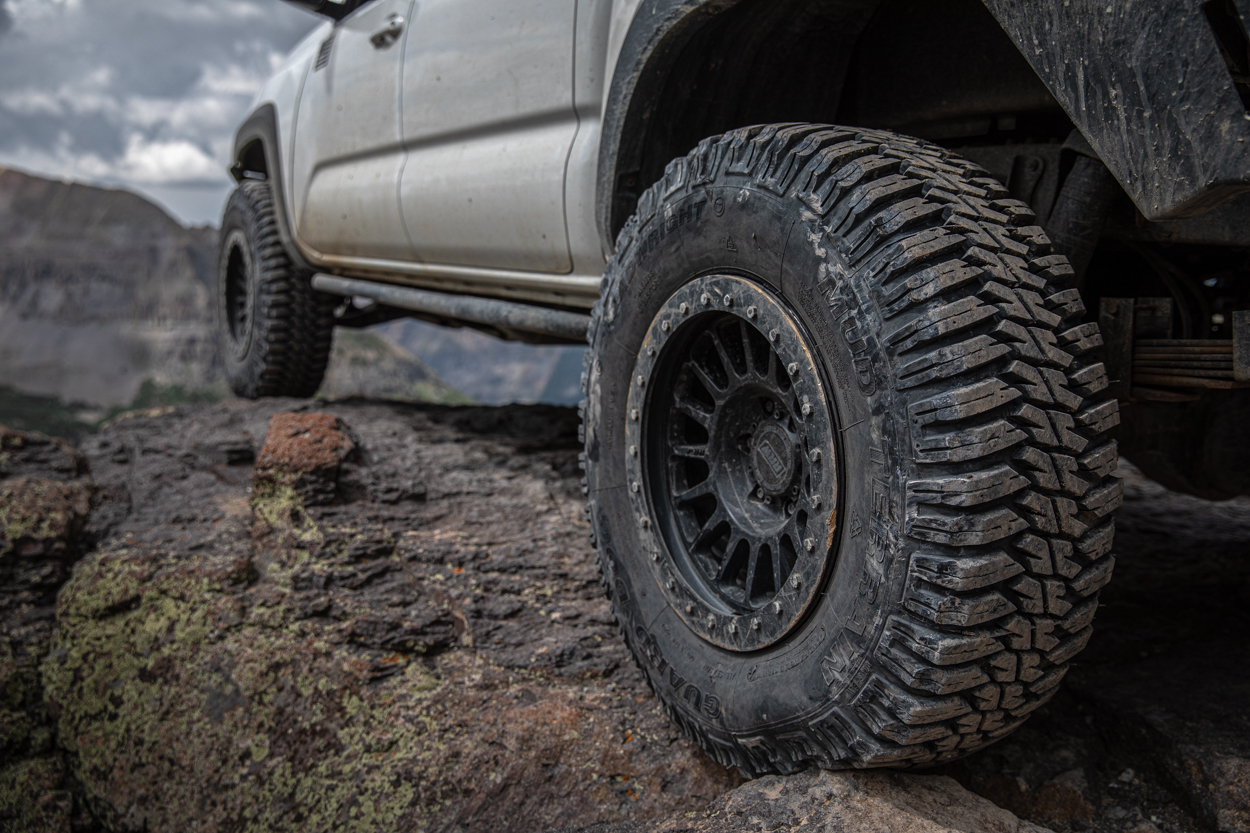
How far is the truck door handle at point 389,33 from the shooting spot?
117 inches

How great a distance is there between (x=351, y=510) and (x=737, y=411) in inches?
59.2

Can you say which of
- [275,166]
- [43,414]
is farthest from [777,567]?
[43,414]

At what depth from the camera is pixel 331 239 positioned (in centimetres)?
368

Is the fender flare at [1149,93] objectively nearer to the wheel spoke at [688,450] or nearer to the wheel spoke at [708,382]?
the wheel spoke at [708,382]

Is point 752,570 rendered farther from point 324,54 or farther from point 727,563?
point 324,54

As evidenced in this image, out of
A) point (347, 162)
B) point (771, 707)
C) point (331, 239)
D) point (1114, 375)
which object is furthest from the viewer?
point (331, 239)

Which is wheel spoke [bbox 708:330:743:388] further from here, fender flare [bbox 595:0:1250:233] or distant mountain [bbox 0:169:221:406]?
distant mountain [bbox 0:169:221:406]

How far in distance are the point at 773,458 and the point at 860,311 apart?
15.5 inches

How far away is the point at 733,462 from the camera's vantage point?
1646 millimetres

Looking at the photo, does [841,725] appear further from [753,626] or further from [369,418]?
[369,418]

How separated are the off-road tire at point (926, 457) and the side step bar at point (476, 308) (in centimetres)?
104

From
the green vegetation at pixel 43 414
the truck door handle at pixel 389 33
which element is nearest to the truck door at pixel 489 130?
the truck door handle at pixel 389 33

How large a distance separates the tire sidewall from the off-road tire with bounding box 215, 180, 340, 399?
2960mm

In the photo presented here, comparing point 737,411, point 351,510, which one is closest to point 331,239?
point 351,510
